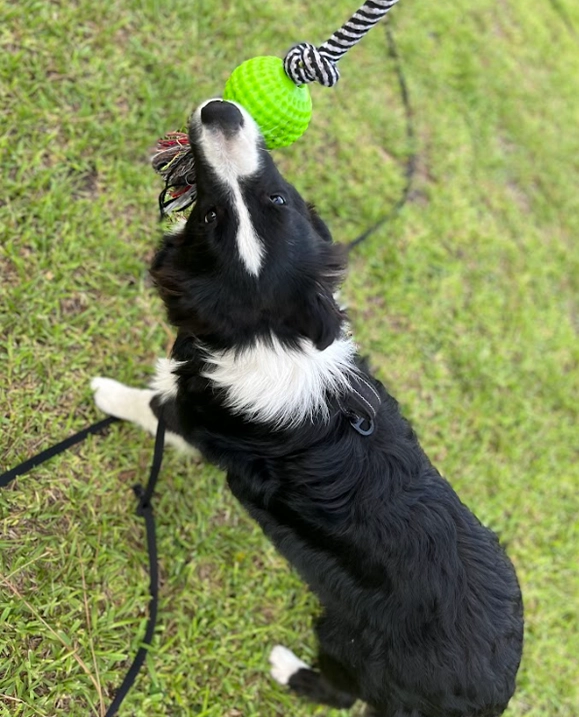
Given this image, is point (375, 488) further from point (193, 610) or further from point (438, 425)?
point (438, 425)

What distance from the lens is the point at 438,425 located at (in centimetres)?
375

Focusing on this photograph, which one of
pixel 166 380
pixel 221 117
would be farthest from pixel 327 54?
pixel 166 380

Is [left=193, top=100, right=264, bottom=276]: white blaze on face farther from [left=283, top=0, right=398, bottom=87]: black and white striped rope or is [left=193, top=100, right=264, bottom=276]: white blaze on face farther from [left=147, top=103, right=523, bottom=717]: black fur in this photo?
[left=283, top=0, right=398, bottom=87]: black and white striped rope

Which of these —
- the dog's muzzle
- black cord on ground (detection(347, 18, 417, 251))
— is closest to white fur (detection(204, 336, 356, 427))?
the dog's muzzle

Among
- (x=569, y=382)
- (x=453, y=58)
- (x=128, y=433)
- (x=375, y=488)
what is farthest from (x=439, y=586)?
(x=453, y=58)

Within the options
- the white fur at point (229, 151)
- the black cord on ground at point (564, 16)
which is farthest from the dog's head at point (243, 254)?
the black cord on ground at point (564, 16)

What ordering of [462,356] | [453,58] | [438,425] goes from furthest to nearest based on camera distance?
[453,58] < [462,356] < [438,425]

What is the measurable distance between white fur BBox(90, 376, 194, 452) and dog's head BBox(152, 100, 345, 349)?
79 centimetres

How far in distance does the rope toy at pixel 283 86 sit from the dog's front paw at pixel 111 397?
1.01m

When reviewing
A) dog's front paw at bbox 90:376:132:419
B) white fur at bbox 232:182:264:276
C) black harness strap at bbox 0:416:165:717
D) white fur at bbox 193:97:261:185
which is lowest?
black harness strap at bbox 0:416:165:717

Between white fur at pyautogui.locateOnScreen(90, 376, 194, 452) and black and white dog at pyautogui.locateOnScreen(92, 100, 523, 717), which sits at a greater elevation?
black and white dog at pyautogui.locateOnScreen(92, 100, 523, 717)

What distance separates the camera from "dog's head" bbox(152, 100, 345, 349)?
6.03 feet

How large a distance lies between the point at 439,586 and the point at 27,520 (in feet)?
5.74

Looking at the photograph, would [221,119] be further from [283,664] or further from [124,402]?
[283,664]
